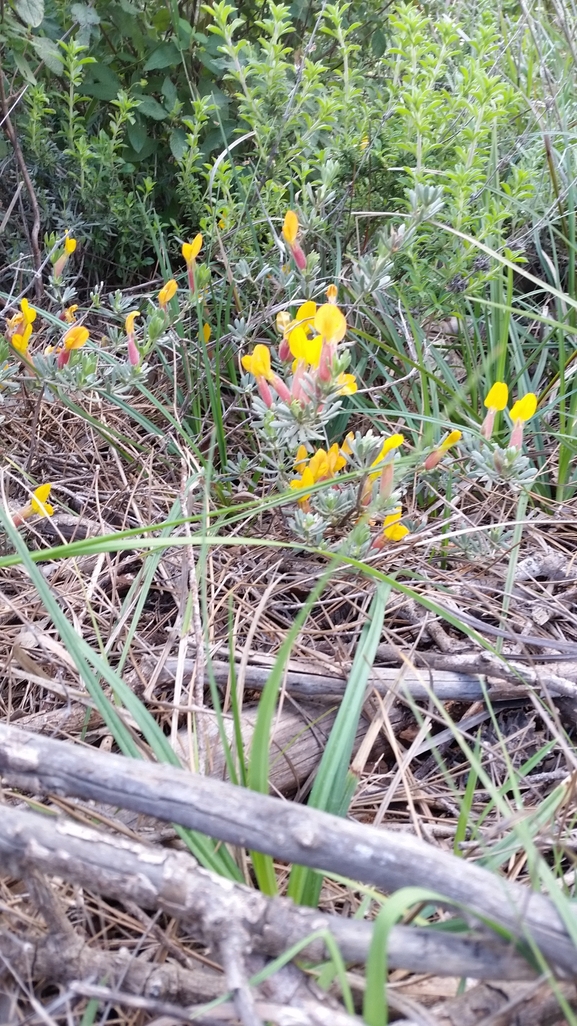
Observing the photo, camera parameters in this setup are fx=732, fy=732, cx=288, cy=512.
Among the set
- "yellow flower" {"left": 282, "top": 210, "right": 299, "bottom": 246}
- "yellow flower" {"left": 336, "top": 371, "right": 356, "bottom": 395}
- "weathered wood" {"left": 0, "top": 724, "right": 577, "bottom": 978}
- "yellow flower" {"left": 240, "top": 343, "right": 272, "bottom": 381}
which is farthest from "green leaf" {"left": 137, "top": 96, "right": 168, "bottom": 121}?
"weathered wood" {"left": 0, "top": 724, "right": 577, "bottom": 978}

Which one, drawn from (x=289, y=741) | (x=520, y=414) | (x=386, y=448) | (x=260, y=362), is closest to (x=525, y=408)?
(x=520, y=414)

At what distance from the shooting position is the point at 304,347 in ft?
4.19

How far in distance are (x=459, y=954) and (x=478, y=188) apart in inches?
70.0

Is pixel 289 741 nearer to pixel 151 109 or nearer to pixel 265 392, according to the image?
pixel 265 392

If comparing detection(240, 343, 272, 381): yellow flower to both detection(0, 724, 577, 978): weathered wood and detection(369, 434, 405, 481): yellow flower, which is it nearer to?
detection(369, 434, 405, 481): yellow flower

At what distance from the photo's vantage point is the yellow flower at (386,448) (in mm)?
1298

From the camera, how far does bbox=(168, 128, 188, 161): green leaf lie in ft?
7.09

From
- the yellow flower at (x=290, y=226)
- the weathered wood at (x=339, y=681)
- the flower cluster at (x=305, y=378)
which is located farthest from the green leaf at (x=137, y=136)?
the weathered wood at (x=339, y=681)

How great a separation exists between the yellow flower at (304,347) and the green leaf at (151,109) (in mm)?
1279

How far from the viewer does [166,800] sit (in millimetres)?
797

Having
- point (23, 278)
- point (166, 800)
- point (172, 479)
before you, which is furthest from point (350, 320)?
point (166, 800)

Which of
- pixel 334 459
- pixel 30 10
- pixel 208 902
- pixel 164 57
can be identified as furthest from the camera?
pixel 164 57

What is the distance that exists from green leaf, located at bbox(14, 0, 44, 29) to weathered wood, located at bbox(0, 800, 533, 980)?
6.18 feet

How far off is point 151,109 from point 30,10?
1.37 ft
